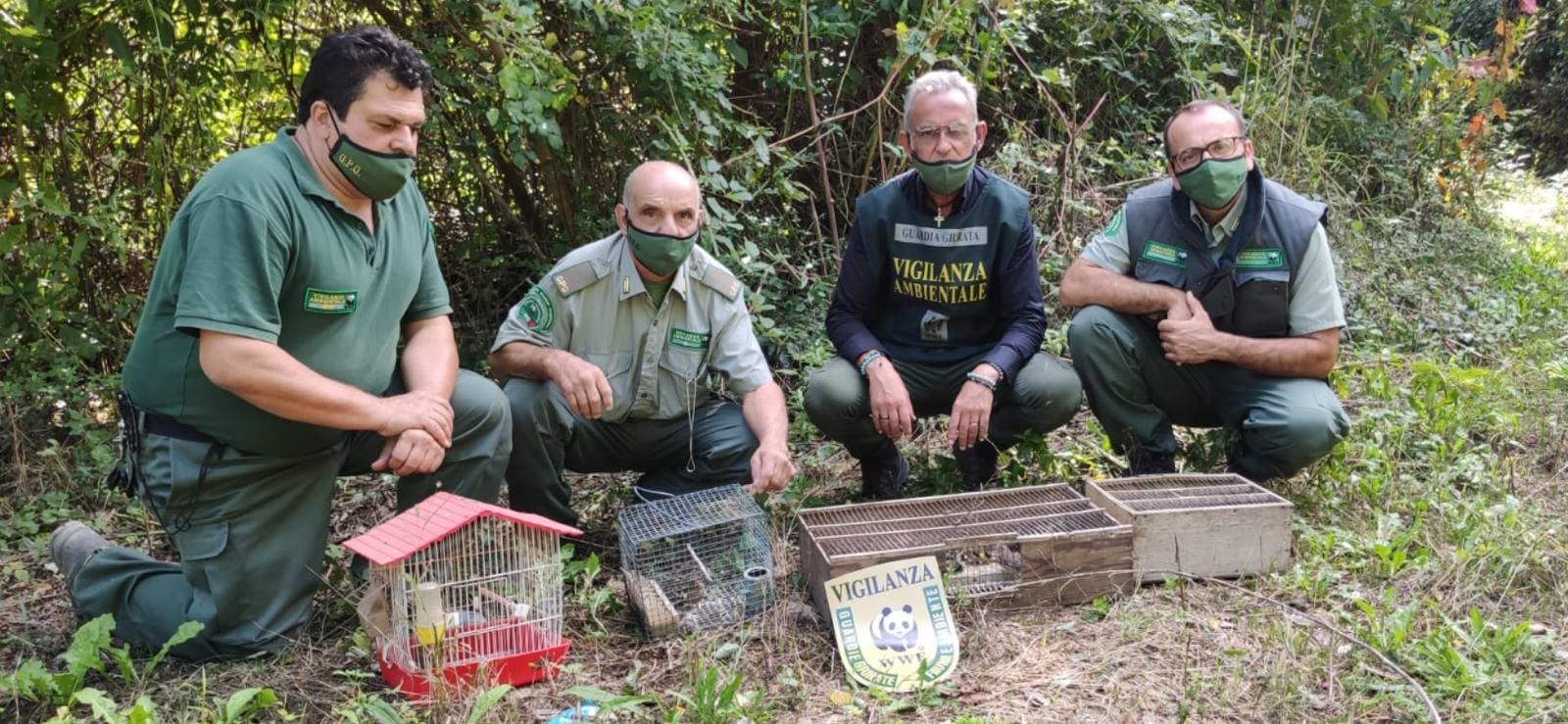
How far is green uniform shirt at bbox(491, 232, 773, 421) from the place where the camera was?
11.2ft

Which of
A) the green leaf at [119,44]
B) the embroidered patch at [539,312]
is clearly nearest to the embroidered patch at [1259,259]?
the embroidered patch at [539,312]

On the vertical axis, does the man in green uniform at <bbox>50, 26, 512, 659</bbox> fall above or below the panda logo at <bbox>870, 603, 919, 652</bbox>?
above

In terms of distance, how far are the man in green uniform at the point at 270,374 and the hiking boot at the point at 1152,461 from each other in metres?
2.30

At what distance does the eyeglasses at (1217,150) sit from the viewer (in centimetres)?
349

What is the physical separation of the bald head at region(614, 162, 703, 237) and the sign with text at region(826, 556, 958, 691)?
1160 millimetres

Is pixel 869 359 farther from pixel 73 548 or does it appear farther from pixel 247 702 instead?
pixel 73 548

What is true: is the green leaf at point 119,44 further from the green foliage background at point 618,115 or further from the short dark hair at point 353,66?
the short dark hair at point 353,66

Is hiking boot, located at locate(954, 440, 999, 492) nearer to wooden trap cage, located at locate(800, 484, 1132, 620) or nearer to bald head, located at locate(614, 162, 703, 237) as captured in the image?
wooden trap cage, located at locate(800, 484, 1132, 620)

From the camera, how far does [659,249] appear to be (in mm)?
3266

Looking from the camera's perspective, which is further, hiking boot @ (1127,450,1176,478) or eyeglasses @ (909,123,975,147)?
hiking boot @ (1127,450,1176,478)

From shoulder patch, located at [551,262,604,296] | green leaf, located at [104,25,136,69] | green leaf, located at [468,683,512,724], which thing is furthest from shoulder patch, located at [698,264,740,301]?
green leaf, located at [104,25,136,69]

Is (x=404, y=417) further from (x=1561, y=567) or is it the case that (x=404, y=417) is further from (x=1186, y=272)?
(x=1561, y=567)

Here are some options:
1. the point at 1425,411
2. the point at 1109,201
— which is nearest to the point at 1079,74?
the point at 1109,201

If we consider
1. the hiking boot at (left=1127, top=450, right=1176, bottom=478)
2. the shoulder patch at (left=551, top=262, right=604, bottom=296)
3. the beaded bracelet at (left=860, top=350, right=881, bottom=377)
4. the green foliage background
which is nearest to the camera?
the shoulder patch at (left=551, top=262, right=604, bottom=296)
